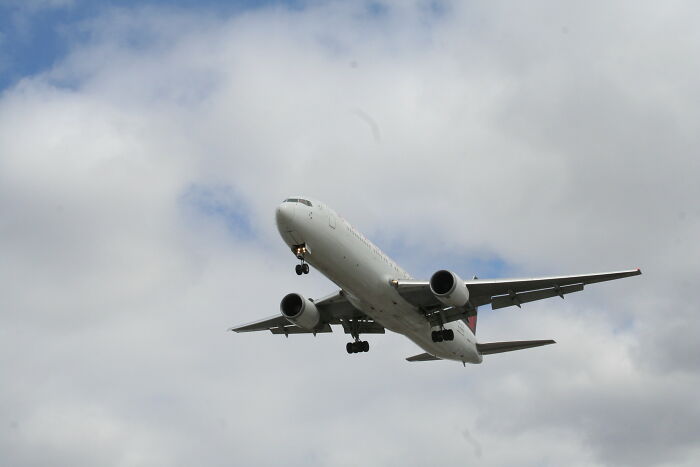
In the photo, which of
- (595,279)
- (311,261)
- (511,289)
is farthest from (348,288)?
(595,279)

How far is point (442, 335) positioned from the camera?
3931 cm

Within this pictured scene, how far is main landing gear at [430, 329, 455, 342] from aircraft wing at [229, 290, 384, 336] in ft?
11.1

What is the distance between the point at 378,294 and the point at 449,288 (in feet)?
9.05

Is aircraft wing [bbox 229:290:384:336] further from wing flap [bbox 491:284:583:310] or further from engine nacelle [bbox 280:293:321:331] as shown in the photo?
wing flap [bbox 491:284:583:310]

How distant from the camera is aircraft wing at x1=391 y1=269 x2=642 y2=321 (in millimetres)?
36250

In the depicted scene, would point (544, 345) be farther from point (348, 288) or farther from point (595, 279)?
point (348, 288)

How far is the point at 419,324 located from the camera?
38438 millimetres

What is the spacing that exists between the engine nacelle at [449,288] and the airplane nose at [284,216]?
6512 mm

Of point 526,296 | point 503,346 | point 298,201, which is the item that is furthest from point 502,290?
point 298,201

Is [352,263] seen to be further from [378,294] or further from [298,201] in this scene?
[298,201]

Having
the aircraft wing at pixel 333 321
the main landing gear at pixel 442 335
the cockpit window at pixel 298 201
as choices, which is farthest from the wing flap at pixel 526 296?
the cockpit window at pixel 298 201

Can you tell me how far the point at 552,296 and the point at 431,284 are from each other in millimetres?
5874

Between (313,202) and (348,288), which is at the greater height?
(313,202)

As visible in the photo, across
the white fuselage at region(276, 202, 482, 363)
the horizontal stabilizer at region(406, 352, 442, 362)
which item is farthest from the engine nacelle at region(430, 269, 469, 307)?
the horizontal stabilizer at region(406, 352, 442, 362)
